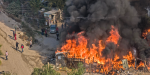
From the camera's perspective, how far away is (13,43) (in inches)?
1225

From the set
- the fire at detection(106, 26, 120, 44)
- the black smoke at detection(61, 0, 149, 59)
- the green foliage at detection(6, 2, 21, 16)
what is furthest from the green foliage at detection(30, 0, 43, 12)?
the fire at detection(106, 26, 120, 44)

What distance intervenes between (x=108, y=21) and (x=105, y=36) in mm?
2562

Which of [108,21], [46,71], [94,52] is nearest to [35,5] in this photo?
[108,21]

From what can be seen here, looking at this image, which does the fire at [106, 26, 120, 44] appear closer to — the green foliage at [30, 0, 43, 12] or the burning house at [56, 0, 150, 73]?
the burning house at [56, 0, 150, 73]

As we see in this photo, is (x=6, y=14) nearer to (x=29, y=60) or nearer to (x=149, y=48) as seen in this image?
(x=29, y=60)

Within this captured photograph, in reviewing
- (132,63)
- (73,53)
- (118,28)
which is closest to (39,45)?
(73,53)

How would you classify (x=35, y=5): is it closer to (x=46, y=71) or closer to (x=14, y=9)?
(x=14, y=9)

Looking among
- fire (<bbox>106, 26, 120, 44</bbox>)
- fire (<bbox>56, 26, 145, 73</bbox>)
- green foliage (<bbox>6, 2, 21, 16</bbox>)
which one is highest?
green foliage (<bbox>6, 2, 21, 16</bbox>)

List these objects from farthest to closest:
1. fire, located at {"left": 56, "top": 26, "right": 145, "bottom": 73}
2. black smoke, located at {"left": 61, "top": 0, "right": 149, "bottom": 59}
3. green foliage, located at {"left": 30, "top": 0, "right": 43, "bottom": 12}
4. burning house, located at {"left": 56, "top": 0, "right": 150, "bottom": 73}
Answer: green foliage, located at {"left": 30, "top": 0, "right": 43, "bottom": 12} < black smoke, located at {"left": 61, "top": 0, "right": 149, "bottom": 59} < burning house, located at {"left": 56, "top": 0, "right": 150, "bottom": 73} < fire, located at {"left": 56, "top": 26, "right": 145, "bottom": 73}

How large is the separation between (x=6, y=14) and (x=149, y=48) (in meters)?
33.9

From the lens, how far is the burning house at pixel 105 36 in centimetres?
2544

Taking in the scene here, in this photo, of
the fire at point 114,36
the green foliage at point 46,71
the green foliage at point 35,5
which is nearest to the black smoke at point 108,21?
the fire at point 114,36

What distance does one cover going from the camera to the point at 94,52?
26.4m

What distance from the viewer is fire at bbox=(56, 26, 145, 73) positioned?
24.6m
